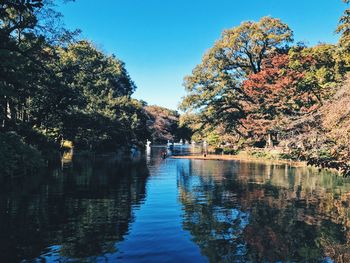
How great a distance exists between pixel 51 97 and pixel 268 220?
2226 cm

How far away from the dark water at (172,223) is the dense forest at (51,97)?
3.77 m

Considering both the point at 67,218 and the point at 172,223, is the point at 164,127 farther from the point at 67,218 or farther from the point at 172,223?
the point at 172,223

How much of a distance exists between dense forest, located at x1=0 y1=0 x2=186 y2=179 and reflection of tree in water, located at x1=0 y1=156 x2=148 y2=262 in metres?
2.55

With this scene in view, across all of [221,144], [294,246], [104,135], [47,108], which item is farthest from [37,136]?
[221,144]

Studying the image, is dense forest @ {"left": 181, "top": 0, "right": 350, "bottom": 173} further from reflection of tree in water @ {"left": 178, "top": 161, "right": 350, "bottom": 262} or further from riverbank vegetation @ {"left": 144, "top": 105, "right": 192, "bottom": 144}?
riverbank vegetation @ {"left": 144, "top": 105, "right": 192, "bottom": 144}

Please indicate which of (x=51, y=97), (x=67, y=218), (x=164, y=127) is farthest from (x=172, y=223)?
(x=164, y=127)

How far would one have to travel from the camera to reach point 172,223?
1290 cm

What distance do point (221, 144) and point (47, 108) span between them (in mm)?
44136

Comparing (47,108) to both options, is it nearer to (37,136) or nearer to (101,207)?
(37,136)

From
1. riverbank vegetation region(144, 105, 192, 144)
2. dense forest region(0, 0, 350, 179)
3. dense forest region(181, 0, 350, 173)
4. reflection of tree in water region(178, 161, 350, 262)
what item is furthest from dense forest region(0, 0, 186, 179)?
riverbank vegetation region(144, 105, 192, 144)

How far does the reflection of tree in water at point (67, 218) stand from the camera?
9.81m

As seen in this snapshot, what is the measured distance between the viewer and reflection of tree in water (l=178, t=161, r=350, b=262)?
1000 cm

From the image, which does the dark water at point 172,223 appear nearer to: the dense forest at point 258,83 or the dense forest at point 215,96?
the dense forest at point 215,96

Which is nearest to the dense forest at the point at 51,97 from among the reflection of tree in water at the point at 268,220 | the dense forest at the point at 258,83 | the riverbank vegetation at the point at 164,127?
the reflection of tree in water at the point at 268,220
